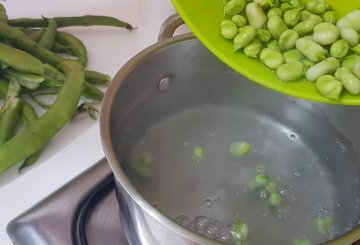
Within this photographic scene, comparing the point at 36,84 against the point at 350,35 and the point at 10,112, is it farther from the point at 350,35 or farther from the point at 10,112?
the point at 350,35

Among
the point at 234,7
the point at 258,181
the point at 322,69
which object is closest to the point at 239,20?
the point at 234,7

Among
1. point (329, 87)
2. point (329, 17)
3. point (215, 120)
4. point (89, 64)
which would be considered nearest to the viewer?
point (329, 87)

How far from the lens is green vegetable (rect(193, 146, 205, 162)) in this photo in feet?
2.42

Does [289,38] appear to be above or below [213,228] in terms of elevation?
above

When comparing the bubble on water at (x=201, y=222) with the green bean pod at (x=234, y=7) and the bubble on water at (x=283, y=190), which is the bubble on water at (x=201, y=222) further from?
the green bean pod at (x=234, y=7)

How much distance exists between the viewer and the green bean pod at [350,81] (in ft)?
1.87

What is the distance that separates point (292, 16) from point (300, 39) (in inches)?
1.8

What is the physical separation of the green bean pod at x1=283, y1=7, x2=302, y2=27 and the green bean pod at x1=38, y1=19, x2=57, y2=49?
0.42 metres

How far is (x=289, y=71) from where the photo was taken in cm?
59

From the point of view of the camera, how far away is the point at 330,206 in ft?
2.31

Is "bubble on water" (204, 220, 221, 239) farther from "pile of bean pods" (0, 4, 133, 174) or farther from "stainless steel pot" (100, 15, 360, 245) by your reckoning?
"pile of bean pods" (0, 4, 133, 174)

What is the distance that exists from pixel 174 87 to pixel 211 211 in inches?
7.4

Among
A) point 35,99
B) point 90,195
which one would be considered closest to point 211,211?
point 90,195

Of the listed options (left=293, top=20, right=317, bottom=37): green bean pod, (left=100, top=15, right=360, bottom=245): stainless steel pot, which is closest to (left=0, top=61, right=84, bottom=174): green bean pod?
(left=100, top=15, right=360, bottom=245): stainless steel pot
